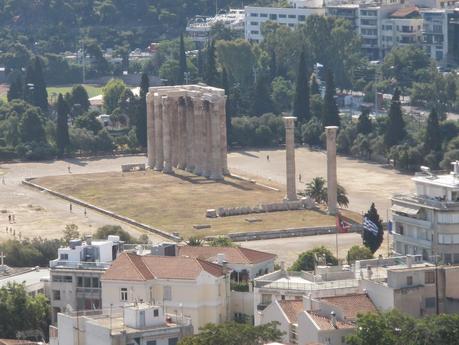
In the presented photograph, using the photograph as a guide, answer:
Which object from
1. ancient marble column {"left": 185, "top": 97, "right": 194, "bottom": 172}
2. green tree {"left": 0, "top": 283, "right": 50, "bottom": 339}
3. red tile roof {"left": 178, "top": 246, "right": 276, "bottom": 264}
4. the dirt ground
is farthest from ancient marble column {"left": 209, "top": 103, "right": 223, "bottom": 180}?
green tree {"left": 0, "top": 283, "right": 50, "bottom": 339}

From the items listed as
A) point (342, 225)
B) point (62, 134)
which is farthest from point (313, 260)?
point (62, 134)

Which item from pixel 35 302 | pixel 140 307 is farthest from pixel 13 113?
pixel 140 307

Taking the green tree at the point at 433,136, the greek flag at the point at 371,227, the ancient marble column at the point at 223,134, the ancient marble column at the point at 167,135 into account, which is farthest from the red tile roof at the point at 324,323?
the green tree at the point at 433,136

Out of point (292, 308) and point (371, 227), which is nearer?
point (292, 308)

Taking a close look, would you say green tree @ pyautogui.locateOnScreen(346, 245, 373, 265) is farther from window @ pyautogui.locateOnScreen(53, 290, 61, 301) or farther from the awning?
window @ pyautogui.locateOnScreen(53, 290, 61, 301)

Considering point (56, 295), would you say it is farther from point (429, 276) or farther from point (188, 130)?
point (188, 130)

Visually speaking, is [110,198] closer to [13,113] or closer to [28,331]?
[13,113]
